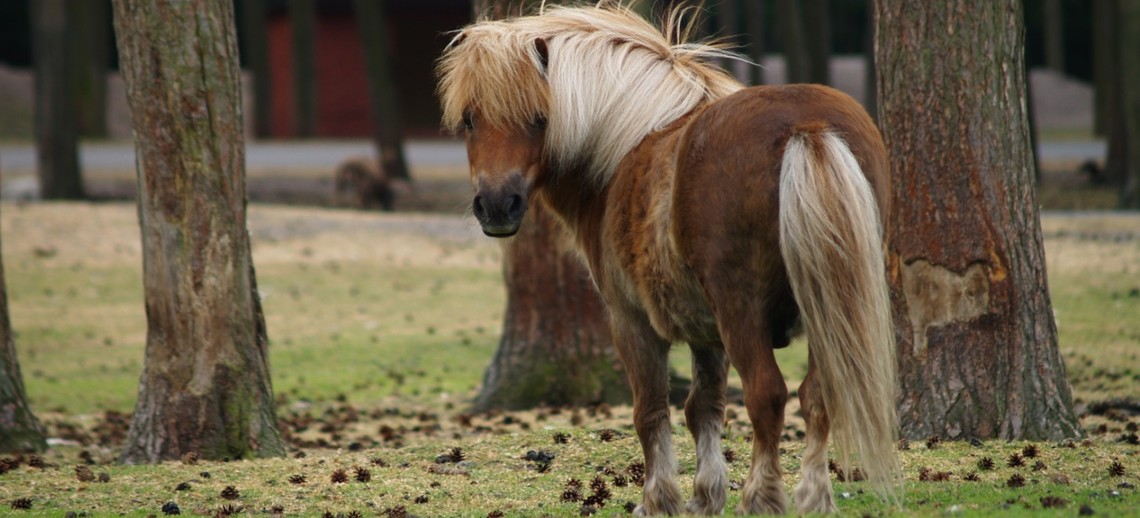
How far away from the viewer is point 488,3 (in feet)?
30.4

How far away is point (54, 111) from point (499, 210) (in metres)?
18.7

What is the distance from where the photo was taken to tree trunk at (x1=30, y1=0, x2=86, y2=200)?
68.9 ft

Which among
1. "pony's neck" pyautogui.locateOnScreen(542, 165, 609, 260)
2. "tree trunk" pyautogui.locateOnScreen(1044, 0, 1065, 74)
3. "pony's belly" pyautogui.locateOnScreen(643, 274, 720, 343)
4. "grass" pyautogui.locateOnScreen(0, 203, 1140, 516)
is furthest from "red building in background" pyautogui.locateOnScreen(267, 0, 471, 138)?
"pony's belly" pyautogui.locateOnScreen(643, 274, 720, 343)

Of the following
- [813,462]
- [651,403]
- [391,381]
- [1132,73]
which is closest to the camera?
[813,462]

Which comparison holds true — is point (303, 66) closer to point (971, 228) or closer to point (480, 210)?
point (971, 228)

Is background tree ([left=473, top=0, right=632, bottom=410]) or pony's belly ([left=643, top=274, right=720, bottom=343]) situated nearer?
pony's belly ([left=643, top=274, right=720, bottom=343])

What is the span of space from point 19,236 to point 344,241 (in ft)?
15.1

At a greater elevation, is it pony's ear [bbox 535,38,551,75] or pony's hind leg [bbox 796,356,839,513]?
pony's ear [bbox 535,38,551,75]

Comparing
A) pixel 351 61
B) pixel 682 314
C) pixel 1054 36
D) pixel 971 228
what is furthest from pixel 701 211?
pixel 1054 36

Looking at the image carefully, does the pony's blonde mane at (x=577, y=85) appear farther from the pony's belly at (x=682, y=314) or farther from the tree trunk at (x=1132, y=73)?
the tree trunk at (x=1132, y=73)

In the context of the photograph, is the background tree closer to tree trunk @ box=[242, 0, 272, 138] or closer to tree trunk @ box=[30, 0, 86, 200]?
tree trunk @ box=[30, 0, 86, 200]

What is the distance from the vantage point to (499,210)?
4.88 meters

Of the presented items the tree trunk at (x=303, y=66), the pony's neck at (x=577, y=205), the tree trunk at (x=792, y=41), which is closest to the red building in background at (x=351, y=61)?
the tree trunk at (x=303, y=66)

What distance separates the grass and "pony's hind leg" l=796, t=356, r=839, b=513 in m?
0.19
